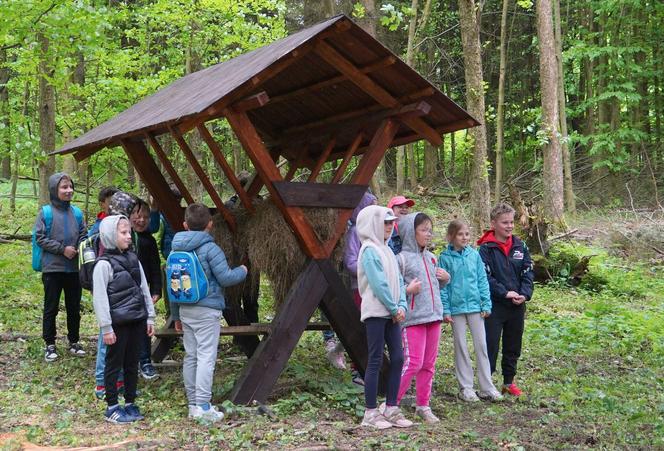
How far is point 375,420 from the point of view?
556 cm

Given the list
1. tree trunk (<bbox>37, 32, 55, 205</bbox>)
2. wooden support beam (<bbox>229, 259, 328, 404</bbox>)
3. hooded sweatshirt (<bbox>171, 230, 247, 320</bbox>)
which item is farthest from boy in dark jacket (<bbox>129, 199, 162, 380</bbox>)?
tree trunk (<bbox>37, 32, 55, 205</bbox>)

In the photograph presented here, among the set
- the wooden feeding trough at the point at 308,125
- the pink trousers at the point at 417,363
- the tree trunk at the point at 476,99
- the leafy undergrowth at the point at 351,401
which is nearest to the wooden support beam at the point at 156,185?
the wooden feeding trough at the point at 308,125

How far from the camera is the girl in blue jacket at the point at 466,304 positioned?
21.6ft

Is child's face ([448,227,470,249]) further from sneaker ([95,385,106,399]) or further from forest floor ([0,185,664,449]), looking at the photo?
sneaker ([95,385,106,399])

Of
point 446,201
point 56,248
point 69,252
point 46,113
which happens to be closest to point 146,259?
point 69,252

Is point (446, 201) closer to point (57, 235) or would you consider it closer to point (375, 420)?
point (57, 235)

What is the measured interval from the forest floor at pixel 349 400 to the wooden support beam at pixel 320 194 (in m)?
1.77

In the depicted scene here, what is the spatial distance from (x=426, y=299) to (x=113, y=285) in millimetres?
2694

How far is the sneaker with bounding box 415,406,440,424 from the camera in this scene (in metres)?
5.84

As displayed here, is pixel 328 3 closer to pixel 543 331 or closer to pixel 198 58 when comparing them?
pixel 198 58

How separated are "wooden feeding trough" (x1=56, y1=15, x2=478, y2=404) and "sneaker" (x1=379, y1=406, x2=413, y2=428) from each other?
99cm

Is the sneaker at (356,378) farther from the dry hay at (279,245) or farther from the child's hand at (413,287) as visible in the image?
the child's hand at (413,287)

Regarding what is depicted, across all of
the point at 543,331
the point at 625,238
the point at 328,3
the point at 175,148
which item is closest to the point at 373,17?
the point at 328,3

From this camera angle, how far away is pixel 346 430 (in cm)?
538
